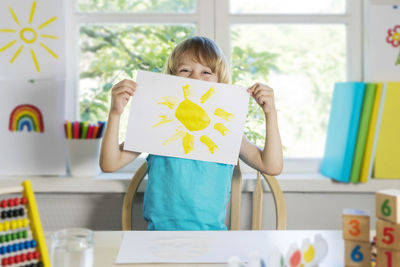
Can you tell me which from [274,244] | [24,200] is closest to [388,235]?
[274,244]

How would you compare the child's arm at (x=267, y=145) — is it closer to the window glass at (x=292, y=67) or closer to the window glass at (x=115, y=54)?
the window glass at (x=292, y=67)

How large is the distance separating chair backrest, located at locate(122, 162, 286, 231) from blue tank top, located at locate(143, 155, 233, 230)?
5.0 inches

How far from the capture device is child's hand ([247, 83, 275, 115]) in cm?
127

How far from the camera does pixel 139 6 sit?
1.88 metres

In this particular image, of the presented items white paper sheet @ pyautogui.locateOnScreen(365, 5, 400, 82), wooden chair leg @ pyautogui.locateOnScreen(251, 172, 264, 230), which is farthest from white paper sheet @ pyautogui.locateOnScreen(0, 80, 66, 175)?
white paper sheet @ pyautogui.locateOnScreen(365, 5, 400, 82)

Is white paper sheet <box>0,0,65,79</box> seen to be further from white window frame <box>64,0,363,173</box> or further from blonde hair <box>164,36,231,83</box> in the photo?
blonde hair <box>164,36,231,83</box>

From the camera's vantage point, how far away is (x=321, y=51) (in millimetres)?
1907

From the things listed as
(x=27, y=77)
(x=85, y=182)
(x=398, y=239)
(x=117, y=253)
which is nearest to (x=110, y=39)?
(x=27, y=77)

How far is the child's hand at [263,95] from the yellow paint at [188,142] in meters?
0.20

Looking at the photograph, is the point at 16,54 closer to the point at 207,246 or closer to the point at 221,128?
the point at 221,128

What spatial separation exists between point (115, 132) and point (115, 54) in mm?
665

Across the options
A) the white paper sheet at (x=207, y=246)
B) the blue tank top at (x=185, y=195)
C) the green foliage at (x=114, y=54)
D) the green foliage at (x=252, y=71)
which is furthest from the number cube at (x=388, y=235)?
the green foliage at (x=114, y=54)

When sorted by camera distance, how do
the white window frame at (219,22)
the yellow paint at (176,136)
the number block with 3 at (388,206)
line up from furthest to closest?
the white window frame at (219,22) < the yellow paint at (176,136) < the number block with 3 at (388,206)

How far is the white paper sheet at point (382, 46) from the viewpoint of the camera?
5.78ft
